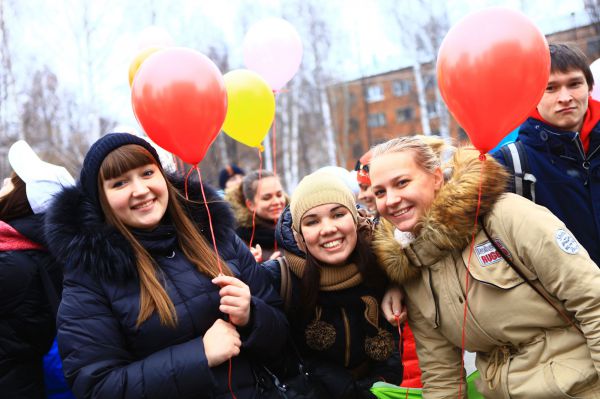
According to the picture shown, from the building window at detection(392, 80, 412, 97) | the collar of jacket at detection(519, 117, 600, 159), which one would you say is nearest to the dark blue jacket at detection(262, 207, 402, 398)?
the collar of jacket at detection(519, 117, 600, 159)

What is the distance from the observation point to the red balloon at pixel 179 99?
8.22ft

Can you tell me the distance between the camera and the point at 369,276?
8.71ft

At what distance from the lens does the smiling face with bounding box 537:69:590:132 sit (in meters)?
2.76

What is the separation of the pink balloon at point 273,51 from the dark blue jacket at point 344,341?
303cm

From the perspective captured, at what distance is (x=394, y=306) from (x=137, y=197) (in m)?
1.34

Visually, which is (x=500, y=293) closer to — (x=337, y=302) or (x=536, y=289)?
(x=536, y=289)

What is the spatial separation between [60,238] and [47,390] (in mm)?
1272

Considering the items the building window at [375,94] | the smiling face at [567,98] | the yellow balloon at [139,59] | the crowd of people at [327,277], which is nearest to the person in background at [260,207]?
the yellow balloon at [139,59]

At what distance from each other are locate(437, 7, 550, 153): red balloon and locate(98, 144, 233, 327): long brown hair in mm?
1357

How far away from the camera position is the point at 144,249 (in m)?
2.29

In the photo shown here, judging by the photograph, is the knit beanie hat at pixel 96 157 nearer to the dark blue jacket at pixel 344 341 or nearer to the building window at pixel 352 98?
the dark blue jacket at pixel 344 341

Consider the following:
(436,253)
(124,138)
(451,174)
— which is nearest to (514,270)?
(436,253)

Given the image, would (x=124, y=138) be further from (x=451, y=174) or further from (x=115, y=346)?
(x=451, y=174)

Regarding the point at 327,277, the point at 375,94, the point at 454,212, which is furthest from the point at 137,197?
the point at 375,94
